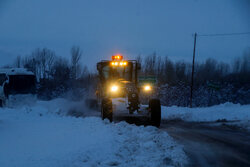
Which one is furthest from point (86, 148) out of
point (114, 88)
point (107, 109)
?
point (114, 88)

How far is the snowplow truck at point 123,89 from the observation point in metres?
10.1

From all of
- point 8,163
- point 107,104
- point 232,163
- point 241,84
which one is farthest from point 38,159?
point 241,84

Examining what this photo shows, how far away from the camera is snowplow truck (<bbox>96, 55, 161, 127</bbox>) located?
10109mm

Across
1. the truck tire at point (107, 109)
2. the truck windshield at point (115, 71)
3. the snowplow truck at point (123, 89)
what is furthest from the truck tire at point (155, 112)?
the truck windshield at point (115, 71)

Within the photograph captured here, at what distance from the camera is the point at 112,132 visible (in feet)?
26.7

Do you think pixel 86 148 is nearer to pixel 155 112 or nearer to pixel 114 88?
pixel 155 112

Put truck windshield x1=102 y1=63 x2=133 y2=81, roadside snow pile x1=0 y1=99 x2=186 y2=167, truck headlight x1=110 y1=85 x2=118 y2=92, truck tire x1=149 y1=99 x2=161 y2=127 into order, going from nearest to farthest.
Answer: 1. roadside snow pile x1=0 y1=99 x2=186 y2=167
2. truck tire x1=149 y1=99 x2=161 y2=127
3. truck headlight x1=110 y1=85 x2=118 y2=92
4. truck windshield x1=102 y1=63 x2=133 y2=81

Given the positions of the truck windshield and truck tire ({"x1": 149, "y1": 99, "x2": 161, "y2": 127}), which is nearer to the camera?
truck tire ({"x1": 149, "y1": 99, "x2": 161, "y2": 127})

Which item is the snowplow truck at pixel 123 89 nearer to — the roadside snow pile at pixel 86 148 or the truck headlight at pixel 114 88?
the truck headlight at pixel 114 88

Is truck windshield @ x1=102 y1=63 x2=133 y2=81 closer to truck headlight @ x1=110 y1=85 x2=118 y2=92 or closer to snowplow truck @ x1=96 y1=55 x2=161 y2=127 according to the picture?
snowplow truck @ x1=96 y1=55 x2=161 y2=127

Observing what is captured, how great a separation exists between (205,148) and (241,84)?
3152 centimetres

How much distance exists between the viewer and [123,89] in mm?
10898

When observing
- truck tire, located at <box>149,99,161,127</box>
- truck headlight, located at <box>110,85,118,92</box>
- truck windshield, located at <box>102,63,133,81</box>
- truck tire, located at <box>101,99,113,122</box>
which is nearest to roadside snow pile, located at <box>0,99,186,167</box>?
truck tire, located at <box>149,99,161,127</box>

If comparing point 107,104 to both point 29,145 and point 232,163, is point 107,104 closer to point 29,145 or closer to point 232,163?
point 29,145
